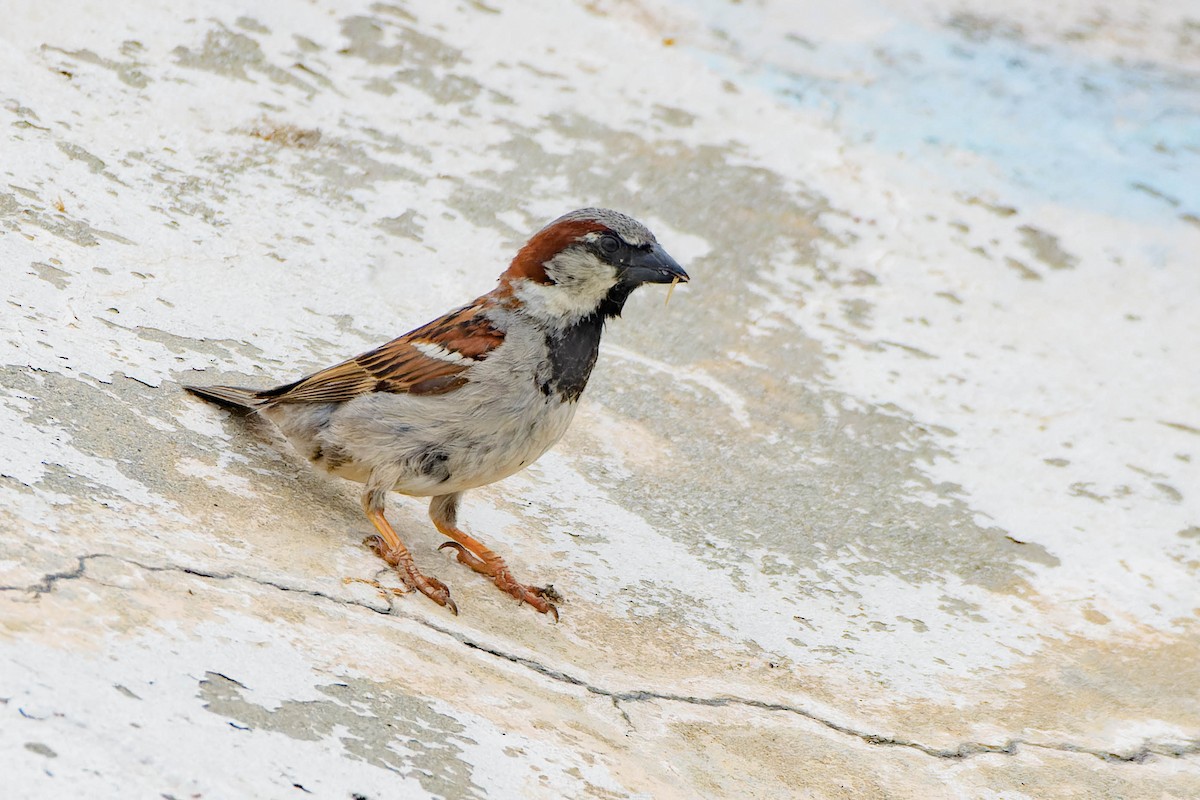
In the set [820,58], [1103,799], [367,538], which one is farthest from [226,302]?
[820,58]

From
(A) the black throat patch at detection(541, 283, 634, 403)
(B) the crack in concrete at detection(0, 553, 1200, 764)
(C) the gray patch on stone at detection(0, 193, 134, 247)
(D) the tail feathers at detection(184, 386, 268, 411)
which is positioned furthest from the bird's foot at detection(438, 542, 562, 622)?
(C) the gray patch on stone at detection(0, 193, 134, 247)

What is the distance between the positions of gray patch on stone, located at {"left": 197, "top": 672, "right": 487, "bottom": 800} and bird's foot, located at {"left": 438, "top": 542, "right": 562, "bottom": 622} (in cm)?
87

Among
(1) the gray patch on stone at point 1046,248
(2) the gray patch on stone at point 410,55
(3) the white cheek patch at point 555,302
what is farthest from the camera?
(2) the gray patch on stone at point 410,55

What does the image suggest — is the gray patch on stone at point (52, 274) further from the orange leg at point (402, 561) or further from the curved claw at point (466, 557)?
the curved claw at point (466, 557)

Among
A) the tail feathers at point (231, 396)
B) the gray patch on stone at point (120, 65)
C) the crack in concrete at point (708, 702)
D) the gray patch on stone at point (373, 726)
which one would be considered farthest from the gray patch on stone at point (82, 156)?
the gray patch on stone at point (373, 726)

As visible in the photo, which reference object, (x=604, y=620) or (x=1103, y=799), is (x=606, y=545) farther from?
(x=1103, y=799)

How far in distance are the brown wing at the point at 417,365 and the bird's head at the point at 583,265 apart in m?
0.17

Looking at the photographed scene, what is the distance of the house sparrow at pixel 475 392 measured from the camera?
343 centimetres

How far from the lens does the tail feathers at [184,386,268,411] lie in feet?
12.1

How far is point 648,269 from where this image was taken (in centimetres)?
363

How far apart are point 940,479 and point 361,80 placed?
132 inches

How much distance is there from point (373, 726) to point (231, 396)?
59.4 inches

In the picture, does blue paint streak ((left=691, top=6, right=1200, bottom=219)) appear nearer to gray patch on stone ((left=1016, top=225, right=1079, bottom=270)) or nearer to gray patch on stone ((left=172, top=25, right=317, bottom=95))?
gray patch on stone ((left=1016, top=225, right=1079, bottom=270))

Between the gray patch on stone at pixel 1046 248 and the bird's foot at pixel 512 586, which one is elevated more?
the gray patch on stone at pixel 1046 248
